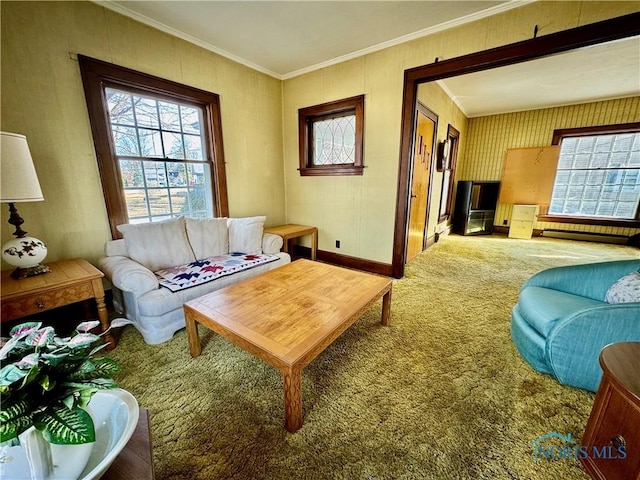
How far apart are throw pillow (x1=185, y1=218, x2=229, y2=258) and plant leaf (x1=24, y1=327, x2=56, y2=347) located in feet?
6.59

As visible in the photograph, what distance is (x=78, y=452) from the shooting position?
60cm

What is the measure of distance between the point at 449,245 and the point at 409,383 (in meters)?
3.84

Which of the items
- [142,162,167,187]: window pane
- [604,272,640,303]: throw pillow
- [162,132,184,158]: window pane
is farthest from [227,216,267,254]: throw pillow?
[604,272,640,303]: throw pillow

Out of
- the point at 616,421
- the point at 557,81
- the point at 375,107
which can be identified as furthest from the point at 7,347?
the point at 557,81

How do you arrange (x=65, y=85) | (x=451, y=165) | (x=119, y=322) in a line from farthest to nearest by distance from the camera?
(x=451, y=165)
(x=65, y=85)
(x=119, y=322)

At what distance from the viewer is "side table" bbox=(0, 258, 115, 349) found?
1476 mm

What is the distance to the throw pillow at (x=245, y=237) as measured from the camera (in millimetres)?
2826

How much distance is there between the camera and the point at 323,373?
5.30 feet

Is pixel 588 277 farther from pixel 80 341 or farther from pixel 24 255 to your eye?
pixel 24 255

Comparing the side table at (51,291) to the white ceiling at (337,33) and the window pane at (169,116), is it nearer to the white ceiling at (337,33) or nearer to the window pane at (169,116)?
the window pane at (169,116)

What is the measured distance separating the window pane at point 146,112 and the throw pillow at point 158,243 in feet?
3.31

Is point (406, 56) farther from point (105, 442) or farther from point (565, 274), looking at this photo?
point (105, 442)

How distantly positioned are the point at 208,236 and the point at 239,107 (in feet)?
5.62

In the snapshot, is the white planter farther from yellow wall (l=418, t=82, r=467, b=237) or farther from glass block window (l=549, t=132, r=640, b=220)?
glass block window (l=549, t=132, r=640, b=220)
